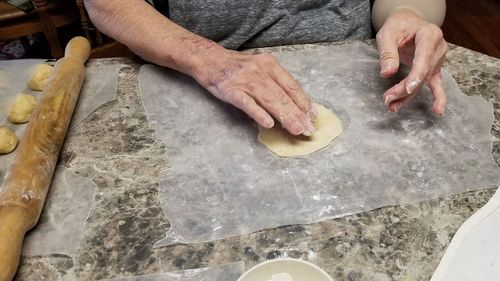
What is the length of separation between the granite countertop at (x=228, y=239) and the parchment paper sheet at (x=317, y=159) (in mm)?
21

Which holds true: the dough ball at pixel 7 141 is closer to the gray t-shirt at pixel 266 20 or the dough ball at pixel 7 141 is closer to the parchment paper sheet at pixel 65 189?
the parchment paper sheet at pixel 65 189

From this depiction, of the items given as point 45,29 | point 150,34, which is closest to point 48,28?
point 45,29


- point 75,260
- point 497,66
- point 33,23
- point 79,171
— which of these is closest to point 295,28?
point 497,66

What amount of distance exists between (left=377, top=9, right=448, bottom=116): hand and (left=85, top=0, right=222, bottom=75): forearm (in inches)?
13.8

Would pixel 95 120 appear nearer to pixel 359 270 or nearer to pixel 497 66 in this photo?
pixel 359 270

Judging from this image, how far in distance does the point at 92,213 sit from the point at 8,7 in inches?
54.1

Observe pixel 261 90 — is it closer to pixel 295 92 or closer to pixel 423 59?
pixel 295 92

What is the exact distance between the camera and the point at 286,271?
0.64 meters

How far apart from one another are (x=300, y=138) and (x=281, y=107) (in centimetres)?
7

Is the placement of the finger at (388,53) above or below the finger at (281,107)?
above

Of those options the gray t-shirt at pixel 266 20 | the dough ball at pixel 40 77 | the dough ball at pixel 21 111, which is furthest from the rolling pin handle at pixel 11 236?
the gray t-shirt at pixel 266 20

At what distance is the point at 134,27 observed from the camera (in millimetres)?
1079

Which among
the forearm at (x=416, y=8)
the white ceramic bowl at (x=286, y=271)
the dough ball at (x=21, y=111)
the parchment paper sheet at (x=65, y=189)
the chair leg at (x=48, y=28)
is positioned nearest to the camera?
the white ceramic bowl at (x=286, y=271)

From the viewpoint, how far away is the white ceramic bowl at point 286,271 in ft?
2.06
